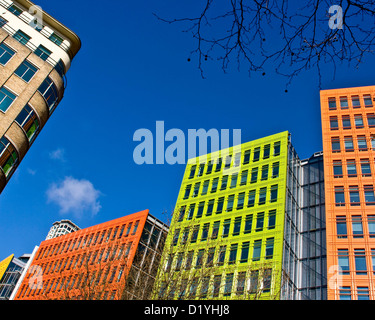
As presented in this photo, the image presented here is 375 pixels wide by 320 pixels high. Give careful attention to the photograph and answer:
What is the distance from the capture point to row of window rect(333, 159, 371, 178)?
36.0m

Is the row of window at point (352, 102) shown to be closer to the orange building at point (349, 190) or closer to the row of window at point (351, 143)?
the orange building at point (349, 190)

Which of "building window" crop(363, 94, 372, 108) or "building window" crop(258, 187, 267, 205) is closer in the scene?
"building window" crop(258, 187, 267, 205)

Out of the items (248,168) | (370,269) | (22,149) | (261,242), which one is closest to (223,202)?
(248,168)

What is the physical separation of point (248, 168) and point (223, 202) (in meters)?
5.19

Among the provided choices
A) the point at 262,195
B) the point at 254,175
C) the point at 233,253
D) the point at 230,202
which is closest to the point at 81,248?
the point at 230,202

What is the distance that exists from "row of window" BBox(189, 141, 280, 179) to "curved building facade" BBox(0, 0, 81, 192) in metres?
22.1

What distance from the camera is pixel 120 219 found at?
164 feet

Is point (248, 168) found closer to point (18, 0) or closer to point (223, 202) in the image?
point (223, 202)

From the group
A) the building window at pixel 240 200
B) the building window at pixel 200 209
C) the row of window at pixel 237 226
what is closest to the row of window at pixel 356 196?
the row of window at pixel 237 226

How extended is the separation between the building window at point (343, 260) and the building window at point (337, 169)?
8.63 m

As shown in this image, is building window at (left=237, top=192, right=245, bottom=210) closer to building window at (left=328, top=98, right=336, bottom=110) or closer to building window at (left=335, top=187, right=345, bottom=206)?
building window at (left=335, top=187, right=345, bottom=206)

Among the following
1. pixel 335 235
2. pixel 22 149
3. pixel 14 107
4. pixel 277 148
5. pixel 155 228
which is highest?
pixel 277 148

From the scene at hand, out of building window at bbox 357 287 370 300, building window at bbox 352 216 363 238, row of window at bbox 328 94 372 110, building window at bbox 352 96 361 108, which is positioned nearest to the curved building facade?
building window at bbox 357 287 370 300
